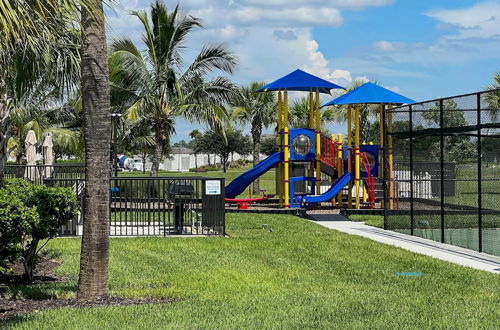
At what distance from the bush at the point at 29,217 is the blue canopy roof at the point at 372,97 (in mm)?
12823

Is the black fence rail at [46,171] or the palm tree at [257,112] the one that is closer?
the black fence rail at [46,171]

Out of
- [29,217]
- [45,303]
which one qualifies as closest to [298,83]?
[29,217]

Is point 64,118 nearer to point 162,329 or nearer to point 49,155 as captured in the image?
point 49,155

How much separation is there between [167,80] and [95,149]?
1999 centimetres

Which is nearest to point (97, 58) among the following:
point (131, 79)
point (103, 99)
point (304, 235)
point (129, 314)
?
point (103, 99)

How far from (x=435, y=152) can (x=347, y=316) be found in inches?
569

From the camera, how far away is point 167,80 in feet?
91.6

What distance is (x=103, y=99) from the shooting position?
8273mm

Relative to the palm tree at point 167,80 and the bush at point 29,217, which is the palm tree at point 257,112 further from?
the bush at point 29,217

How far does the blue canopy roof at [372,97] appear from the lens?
69.8 feet

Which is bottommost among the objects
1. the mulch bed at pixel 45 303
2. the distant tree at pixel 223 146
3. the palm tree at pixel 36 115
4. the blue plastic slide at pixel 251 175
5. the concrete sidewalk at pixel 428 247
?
the mulch bed at pixel 45 303

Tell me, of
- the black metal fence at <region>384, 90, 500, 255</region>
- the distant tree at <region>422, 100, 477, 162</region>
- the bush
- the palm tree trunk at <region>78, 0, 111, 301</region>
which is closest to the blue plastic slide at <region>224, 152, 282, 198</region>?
the black metal fence at <region>384, 90, 500, 255</region>

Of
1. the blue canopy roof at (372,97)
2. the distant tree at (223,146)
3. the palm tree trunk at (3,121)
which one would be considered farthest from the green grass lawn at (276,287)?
the distant tree at (223,146)

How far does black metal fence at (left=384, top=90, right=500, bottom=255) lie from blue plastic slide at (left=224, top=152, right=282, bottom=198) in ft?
12.9
